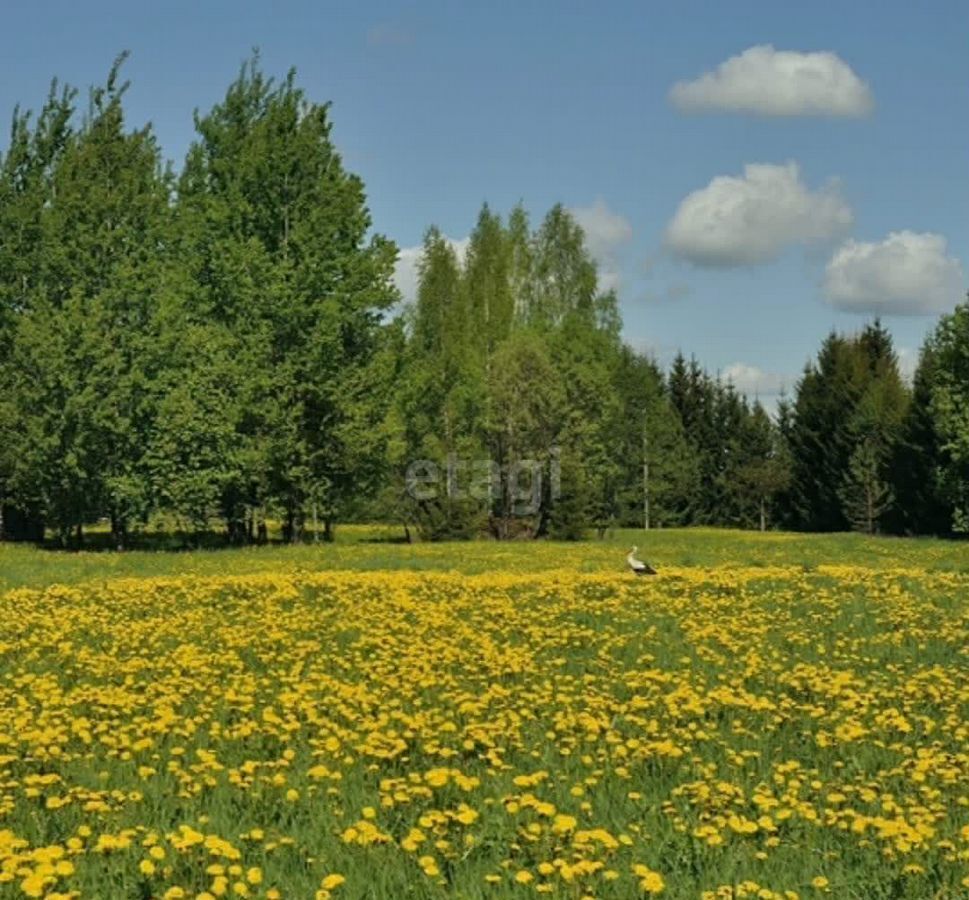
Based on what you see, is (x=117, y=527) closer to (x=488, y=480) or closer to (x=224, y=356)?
(x=224, y=356)

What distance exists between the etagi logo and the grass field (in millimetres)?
35514

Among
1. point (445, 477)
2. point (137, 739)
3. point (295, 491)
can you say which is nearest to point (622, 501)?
point (445, 477)

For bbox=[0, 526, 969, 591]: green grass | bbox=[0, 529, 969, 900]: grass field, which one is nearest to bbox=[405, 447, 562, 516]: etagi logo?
bbox=[0, 526, 969, 591]: green grass

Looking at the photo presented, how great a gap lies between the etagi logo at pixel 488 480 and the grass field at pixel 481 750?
117 feet

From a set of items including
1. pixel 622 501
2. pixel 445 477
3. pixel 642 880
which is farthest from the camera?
pixel 622 501

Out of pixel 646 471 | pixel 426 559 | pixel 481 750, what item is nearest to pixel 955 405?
pixel 646 471

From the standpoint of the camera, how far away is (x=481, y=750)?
323 inches

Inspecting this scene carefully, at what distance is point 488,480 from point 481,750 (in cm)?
4561

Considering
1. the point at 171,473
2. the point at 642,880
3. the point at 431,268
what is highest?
the point at 431,268

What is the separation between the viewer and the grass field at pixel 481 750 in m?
5.58

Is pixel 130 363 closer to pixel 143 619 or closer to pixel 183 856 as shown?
pixel 143 619

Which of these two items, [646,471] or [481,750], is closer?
[481,750]

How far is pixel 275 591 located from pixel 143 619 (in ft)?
11.9

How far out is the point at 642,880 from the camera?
541 centimetres
